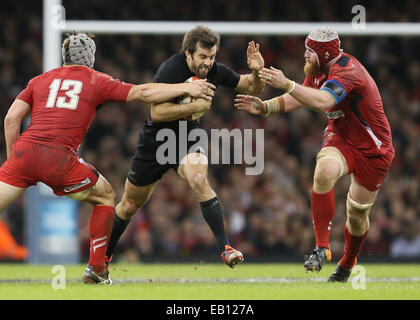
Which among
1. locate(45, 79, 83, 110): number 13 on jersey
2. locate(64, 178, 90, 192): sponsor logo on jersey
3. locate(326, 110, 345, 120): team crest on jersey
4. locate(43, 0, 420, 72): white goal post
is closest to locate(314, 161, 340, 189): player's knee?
locate(326, 110, 345, 120): team crest on jersey

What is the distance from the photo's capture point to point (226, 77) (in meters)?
6.64

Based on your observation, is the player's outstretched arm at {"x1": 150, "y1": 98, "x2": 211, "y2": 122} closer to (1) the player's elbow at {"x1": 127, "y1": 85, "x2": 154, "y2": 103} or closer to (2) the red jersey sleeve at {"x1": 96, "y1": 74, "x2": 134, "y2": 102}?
(1) the player's elbow at {"x1": 127, "y1": 85, "x2": 154, "y2": 103}

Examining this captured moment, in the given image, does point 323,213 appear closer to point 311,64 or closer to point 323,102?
point 323,102

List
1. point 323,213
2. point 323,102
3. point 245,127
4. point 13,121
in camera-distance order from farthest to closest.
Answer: point 245,127 < point 323,213 < point 323,102 < point 13,121

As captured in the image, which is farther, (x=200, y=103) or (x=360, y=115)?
(x=360, y=115)

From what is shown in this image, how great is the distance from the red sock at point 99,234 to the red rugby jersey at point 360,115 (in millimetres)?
2152

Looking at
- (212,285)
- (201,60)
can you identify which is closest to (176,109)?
(201,60)

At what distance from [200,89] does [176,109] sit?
A: 0.86ft

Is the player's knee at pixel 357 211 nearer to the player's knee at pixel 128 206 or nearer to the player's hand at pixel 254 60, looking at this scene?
the player's hand at pixel 254 60

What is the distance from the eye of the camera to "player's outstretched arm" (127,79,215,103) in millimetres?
5887

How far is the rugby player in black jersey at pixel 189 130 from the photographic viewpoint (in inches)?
242

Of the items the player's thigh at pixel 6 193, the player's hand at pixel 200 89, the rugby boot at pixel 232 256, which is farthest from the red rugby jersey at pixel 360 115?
the player's thigh at pixel 6 193

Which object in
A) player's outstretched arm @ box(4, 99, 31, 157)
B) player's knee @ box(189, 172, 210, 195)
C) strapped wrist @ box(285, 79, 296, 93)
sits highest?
strapped wrist @ box(285, 79, 296, 93)

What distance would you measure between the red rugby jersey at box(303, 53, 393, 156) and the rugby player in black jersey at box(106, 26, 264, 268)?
0.75 m
